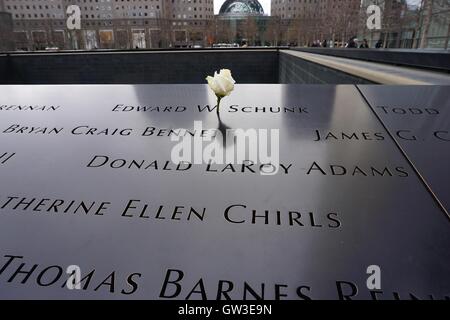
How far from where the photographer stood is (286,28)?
5016 centimetres

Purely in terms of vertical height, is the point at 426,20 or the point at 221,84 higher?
the point at 426,20

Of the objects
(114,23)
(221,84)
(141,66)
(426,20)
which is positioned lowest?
(141,66)

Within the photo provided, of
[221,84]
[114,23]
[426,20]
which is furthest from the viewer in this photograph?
[114,23]

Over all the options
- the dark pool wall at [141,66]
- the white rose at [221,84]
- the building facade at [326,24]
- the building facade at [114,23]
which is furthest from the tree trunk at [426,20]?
the building facade at [114,23]

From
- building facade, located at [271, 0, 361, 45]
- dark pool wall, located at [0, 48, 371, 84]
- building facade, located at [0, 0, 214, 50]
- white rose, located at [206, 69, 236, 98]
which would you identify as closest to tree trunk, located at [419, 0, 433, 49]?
building facade, located at [271, 0, 361, 45]

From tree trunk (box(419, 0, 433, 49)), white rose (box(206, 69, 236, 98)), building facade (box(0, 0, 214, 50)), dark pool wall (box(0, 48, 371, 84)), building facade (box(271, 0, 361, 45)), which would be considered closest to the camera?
white rose (box(206, 69, 236, 98))

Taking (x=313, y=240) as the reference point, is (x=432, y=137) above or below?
above

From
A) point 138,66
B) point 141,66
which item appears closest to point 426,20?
point 141,66

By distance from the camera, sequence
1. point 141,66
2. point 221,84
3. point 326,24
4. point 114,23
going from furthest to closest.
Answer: point 114,23 < point 326,24 < point 141,66 < point 221,84

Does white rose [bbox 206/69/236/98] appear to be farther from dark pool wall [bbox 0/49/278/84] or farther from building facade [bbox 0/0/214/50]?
building facade [bbox 0/0/214/50]

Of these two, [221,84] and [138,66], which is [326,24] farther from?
[221,84]
